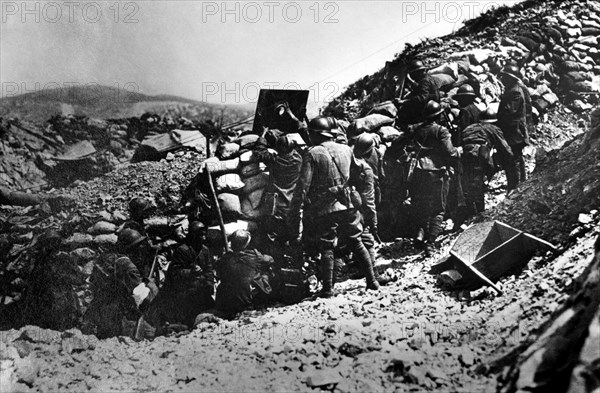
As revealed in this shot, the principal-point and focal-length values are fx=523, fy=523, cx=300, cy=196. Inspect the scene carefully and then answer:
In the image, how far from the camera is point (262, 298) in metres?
4.88

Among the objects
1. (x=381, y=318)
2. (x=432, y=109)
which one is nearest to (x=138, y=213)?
(x=381, y=318)

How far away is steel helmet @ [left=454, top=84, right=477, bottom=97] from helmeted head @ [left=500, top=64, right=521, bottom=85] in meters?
0.42

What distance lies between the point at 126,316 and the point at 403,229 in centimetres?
279

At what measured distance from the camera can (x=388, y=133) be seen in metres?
5.57

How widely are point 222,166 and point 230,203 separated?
0.42 meters

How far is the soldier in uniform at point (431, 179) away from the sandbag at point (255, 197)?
1.54 metres

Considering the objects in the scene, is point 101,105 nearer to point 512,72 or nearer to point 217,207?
point 217,207

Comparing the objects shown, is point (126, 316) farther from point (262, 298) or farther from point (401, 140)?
point (401, 140)

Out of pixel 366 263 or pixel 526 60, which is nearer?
pixel 366 263

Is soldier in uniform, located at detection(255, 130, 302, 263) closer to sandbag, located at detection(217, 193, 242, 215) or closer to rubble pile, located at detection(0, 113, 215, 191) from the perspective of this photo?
sandbag, located at detection(217, 193, 242, 215)

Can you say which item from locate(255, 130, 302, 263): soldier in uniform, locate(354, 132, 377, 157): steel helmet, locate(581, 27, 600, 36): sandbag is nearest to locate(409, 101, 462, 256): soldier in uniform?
locate(354, 132, 377, 157): steel helmet

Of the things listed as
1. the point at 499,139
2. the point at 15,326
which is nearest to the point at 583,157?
the point at 499,139

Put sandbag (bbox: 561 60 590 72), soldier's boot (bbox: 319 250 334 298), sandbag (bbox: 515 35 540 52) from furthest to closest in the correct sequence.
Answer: sandbag (bbox: 515 35 540 52) → sandbag (bbox: 561 60 590 72) → soldier's boot (bbox: 319 250 334 298)

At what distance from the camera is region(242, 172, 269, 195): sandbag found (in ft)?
16.7
